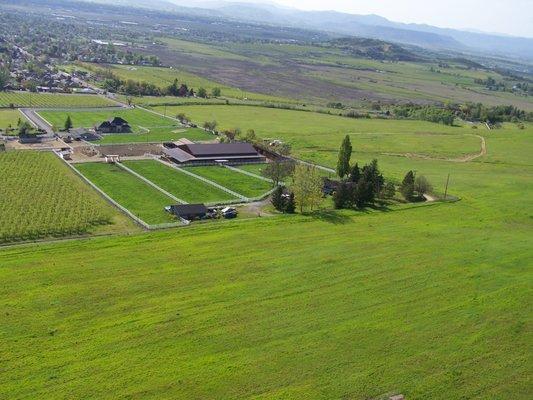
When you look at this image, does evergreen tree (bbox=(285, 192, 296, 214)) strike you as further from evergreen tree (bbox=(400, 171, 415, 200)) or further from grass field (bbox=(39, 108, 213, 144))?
grass field (bbox=(39, 108, 213, 144))

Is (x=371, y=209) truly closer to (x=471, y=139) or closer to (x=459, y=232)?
(x=459, y=232)

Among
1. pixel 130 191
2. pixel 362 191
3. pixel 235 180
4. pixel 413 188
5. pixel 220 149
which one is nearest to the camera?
pixel 362 191

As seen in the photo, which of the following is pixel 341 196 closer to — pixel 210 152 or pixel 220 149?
pixel 210 152

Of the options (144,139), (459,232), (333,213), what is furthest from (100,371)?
(144,139)

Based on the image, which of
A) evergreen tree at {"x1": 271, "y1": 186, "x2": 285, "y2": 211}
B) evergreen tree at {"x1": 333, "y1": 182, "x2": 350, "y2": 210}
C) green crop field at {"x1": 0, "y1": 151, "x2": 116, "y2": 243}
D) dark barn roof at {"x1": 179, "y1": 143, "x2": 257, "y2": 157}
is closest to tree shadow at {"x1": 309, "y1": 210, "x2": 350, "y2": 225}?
evergreen tree at {"x1": 333, "y1": 182, "x2": 350, "y2": 210}

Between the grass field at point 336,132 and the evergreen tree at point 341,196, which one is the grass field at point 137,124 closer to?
the grass field at point 336,132

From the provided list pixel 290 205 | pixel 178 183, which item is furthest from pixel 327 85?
pixel 290 205
